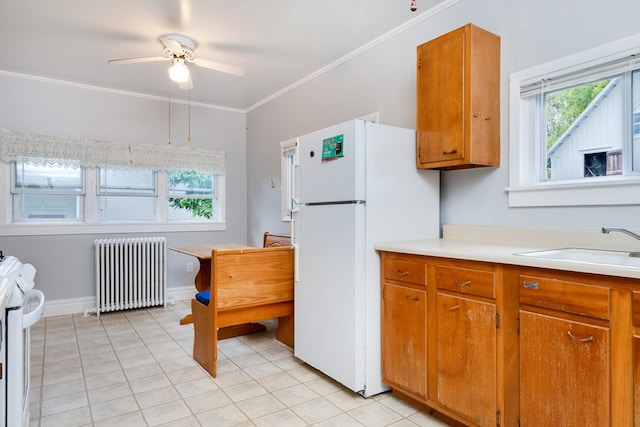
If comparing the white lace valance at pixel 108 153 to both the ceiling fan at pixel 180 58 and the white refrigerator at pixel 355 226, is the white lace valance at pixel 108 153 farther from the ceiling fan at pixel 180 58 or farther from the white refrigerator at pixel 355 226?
the white refrigerator at pixel 355 226

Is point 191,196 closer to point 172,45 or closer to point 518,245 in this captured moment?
point 172,45

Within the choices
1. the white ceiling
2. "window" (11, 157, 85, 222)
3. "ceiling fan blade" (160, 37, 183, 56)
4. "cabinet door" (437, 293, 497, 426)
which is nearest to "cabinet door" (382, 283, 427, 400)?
"cabinet door" (437, 293, 497, 426)

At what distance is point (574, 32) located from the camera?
1987 mm

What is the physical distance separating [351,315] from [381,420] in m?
0.56

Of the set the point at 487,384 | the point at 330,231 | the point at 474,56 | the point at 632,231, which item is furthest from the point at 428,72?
the point at 487,384

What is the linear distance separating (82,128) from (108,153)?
359mm

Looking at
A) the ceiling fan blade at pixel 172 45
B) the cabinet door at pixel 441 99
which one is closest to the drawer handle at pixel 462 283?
the cabinet door at pixel 441 99

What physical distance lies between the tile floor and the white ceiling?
249 cm

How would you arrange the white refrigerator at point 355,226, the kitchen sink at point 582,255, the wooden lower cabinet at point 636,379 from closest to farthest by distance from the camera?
the wooden lower cabinet at point 636,379 < the kitchen sink at point 582,255 < the white refrigerator at point 355,226

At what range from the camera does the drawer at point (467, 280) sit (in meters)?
1.75

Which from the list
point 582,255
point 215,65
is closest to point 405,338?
point 582,255

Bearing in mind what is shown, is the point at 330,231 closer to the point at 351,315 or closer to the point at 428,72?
the point at 351,315

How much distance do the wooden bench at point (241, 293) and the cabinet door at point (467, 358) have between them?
1351mm

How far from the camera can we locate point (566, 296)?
4.88ft
